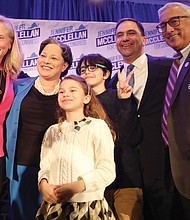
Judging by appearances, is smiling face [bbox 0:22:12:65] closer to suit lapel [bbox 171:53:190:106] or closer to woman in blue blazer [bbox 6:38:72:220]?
woman in blue blazer [bbox 6:38:72:220]

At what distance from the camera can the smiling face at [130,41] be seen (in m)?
2.65

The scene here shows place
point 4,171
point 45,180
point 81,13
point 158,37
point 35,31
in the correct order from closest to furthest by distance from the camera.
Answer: point 45,180 < point 4,171 < point 35,31 < point 158,37 < point 81,13

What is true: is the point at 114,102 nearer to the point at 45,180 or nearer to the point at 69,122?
the point at 69,122

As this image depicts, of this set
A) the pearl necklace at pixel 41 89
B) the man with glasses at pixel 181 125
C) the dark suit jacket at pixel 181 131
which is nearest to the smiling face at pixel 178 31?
the man with glasses at pixel 181 125

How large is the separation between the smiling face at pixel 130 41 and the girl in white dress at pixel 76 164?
0.78 m

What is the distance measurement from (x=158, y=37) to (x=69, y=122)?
96.0 inches

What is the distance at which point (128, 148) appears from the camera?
237 cm

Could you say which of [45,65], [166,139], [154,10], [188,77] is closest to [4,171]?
[45,65]

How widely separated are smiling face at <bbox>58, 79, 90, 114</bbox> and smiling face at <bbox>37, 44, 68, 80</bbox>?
0.36 metres

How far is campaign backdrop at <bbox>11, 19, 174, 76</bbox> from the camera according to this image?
3789 mm

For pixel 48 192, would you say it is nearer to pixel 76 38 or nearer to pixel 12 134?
pixel 12 134

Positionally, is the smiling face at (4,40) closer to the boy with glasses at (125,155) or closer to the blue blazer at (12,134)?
the blue blazer at (12,134)

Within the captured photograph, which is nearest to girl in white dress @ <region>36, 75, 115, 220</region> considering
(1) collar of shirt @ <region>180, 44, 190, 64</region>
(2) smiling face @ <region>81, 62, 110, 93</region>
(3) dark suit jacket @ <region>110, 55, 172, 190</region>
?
(2) smiling face @ <region>81, 62, 110, 93</region>

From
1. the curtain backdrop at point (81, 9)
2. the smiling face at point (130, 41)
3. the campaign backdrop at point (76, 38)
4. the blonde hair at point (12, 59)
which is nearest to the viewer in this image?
the blonde hair at point (12, 59)
